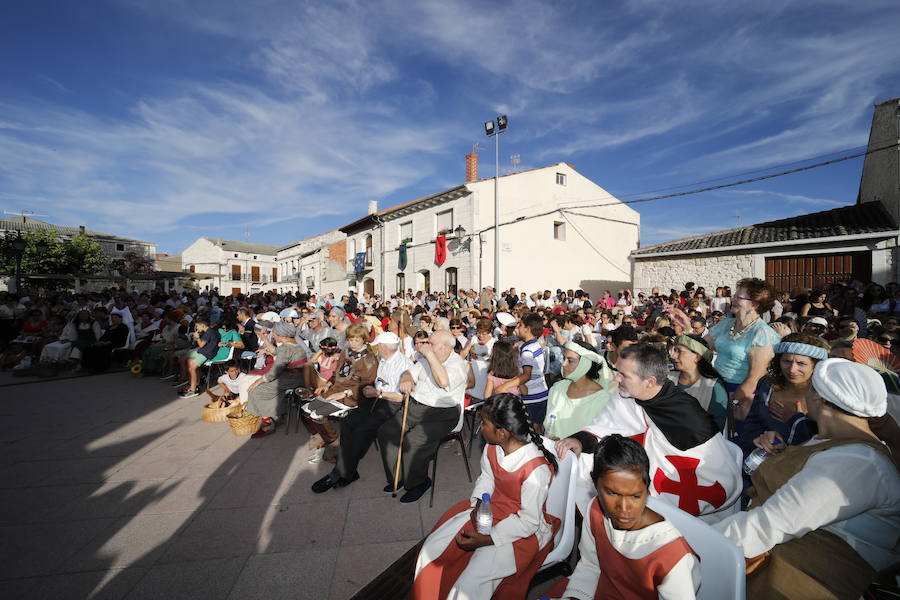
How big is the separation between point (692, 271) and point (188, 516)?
15.4 m

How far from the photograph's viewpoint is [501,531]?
202 cm

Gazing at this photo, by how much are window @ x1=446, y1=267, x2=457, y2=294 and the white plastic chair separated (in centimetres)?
1629

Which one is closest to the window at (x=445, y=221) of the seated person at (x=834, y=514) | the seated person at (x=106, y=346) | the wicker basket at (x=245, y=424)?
the seated person at (x=106, y=346)

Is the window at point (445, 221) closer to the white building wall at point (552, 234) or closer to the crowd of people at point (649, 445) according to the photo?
the white building wall at point (552, 234)

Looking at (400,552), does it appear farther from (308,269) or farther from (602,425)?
(308,269)

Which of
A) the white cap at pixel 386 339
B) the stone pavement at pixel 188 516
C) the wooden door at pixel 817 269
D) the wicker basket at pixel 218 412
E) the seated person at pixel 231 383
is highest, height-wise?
the wooden door at pixel 817 269

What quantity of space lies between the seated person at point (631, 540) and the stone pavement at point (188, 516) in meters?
1.67

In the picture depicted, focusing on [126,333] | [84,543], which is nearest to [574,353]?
[84,543]

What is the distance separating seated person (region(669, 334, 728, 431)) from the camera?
9.51ft

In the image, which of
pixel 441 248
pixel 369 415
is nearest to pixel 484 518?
pixel 369 415

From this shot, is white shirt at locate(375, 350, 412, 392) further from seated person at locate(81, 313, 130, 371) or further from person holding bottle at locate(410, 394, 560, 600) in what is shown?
seated person at locate(81, 313, 130, 371)

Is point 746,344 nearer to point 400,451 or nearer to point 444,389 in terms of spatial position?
point 444,389

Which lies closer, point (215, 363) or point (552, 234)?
point (215, 363)

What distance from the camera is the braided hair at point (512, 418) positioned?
2.16 metres
